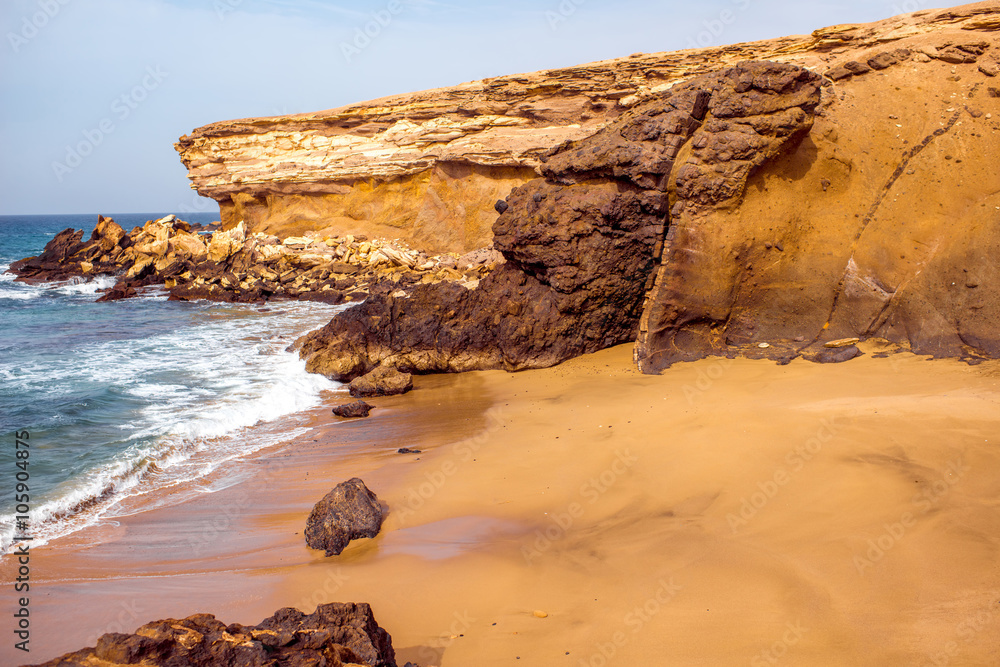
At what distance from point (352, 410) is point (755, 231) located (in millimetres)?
4914

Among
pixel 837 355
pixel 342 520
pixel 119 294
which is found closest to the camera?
pixel 342 520

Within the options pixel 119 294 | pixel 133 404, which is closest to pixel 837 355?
pixel 133 404

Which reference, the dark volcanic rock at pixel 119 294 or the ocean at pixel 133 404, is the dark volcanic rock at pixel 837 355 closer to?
the ocean at pixel 133 404

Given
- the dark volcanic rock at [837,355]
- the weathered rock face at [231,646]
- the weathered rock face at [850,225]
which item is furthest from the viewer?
the weathered rock face at [850,225]

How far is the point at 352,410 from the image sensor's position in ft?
23.8

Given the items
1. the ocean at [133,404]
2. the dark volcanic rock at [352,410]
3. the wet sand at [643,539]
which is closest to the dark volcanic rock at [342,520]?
the wet sand at [643,539]

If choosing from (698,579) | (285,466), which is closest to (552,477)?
(698,579)

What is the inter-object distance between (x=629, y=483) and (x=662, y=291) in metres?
2.99

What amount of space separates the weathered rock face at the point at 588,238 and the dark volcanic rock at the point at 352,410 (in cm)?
134

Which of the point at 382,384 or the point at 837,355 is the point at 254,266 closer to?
the point at 382,384

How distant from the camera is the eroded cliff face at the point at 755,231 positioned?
6.45 m

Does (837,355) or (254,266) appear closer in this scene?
(837,355)

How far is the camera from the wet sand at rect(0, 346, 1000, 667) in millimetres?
3080

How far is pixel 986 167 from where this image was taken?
6359 millimetres
